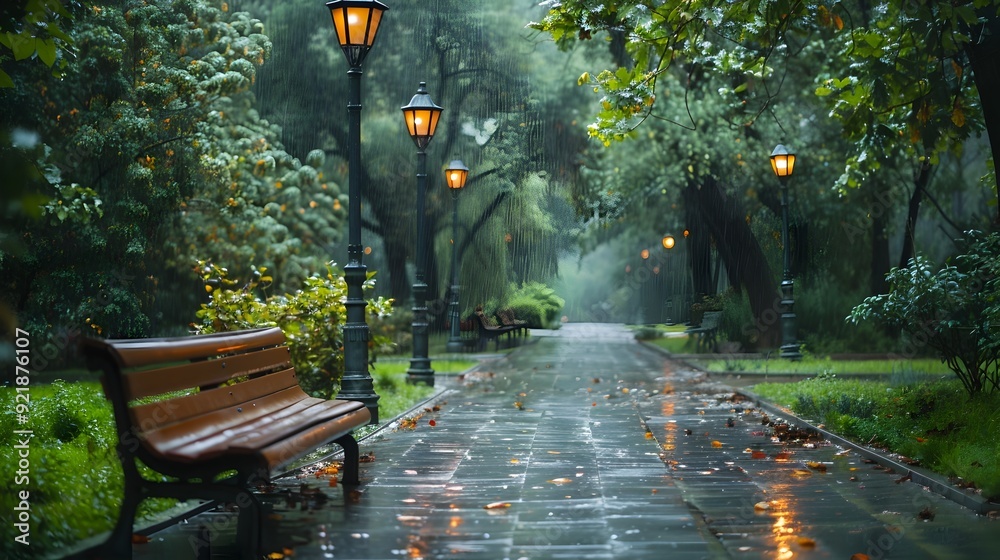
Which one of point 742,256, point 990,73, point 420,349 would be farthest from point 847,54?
point 742,256

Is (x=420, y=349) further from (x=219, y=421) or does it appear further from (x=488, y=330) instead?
(x=219, y=421)

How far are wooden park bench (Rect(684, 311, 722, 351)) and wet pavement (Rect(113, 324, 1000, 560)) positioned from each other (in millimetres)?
8319

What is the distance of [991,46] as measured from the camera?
9633mm

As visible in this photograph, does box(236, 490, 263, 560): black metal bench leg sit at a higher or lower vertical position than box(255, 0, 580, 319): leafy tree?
lower

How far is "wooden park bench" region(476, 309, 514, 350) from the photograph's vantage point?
1054 inches

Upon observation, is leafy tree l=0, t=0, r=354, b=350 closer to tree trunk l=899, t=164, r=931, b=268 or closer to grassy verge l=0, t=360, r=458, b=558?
grassy verge l=0, t=360, r=458, b=558

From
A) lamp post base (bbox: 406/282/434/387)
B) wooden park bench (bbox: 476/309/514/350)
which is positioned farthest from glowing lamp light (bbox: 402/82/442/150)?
wooden park bench (bbox: 476/309/514/350)

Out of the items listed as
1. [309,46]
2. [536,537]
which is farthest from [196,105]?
[536,537]

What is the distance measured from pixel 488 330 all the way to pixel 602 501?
20.2 meters

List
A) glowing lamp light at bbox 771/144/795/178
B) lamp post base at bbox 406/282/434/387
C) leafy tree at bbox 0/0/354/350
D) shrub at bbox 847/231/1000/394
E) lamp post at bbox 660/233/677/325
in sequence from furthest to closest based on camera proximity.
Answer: lamp post at bbox 660/233/677/325 → glowing lamp light at bbox 771/144/795/178 → leafy tree at bbox 0/0/354/350 → lamp post base at bbox 406/282/434/387 → shrub at bbox 847/231/1000/394

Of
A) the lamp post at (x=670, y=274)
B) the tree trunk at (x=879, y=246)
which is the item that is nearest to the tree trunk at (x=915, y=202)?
the tree trunk at (x=879, y=246)

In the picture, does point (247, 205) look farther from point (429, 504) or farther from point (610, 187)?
point (429, 504)

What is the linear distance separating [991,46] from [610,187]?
17.1 metres

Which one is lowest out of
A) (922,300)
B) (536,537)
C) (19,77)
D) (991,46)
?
(536,537)
